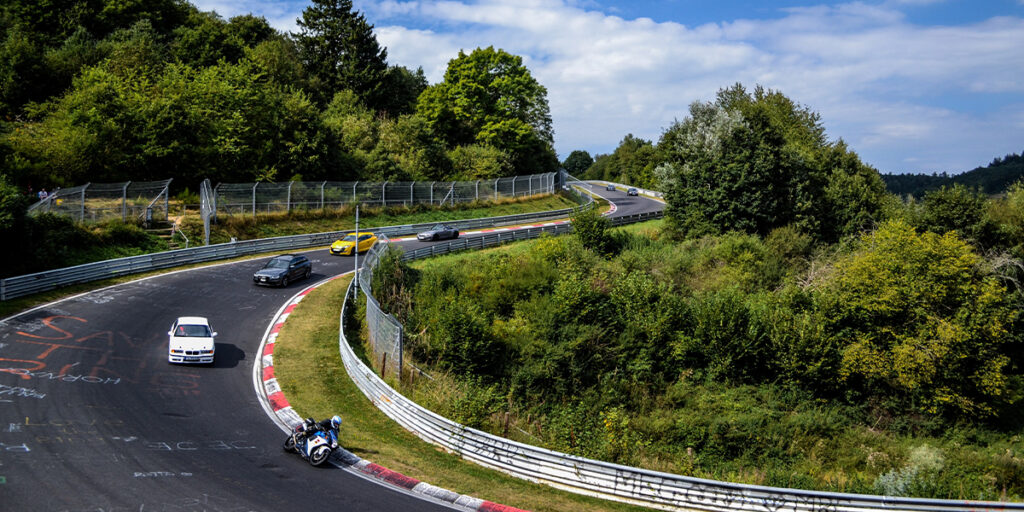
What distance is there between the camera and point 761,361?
2967 cm

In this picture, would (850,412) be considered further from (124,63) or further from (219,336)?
(124,63)

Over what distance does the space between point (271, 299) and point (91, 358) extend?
10.5 meters

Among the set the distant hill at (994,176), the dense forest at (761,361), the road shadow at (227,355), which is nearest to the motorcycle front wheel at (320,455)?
the dense forest at (761,361)

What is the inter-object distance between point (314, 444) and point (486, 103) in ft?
216

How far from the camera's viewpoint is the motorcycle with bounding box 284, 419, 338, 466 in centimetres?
1603

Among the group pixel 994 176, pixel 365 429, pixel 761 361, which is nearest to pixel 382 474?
pixel 365 429

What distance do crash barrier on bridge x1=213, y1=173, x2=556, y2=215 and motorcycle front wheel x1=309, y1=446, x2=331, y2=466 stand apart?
31.6 m

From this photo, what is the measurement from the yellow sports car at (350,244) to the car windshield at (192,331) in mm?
19162

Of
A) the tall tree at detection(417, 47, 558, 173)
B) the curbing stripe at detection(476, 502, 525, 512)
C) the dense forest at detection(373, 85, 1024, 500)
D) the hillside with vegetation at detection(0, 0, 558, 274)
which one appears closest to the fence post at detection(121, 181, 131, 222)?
the hillside with vegetation at detection(0, 0, 558, 274)

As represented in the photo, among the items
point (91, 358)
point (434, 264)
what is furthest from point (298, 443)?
point (434, 264)

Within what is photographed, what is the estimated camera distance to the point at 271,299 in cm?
3219

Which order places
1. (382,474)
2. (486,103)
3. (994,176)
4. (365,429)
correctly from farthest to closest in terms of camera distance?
(994,176), (486,103), (365,429), (382,474)

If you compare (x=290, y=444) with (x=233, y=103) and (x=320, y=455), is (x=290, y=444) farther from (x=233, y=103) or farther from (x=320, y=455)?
(x=233, y=103)

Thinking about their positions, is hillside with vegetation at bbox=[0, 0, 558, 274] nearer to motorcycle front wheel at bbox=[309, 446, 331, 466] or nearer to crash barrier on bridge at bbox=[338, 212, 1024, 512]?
motorcycle front wheel at bbox=[309, 446, 331, 466]
